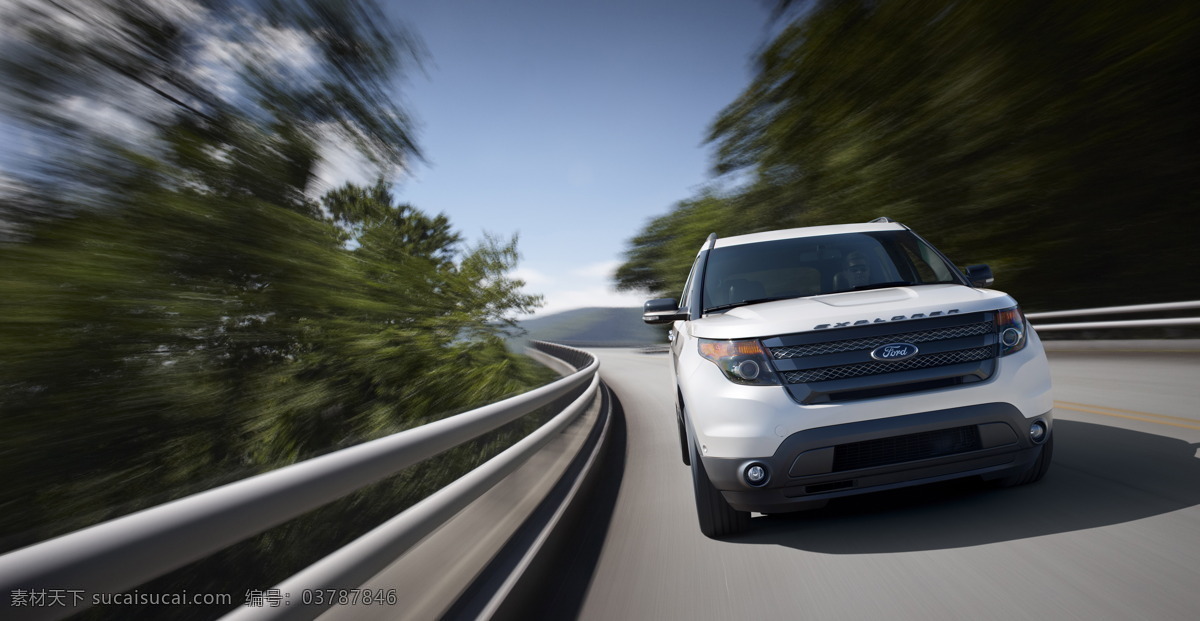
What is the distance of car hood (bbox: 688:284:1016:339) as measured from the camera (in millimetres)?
3832

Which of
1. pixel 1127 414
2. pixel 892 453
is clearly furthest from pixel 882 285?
pixel 1127 414

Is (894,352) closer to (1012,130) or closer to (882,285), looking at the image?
(882,285)

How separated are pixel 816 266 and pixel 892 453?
6.75 ft

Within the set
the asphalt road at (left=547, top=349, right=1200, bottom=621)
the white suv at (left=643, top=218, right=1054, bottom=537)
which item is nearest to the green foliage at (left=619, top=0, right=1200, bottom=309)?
the asphalt road at (left=547, top=349, right=1200, bottom=621)

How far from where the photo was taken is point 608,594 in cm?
347

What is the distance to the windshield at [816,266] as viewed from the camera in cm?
512

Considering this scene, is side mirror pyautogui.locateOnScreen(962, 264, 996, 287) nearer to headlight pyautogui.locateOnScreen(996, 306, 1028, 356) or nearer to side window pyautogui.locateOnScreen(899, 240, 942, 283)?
side window pyautogui.locateOnScreen(899, 240, 942, 283)

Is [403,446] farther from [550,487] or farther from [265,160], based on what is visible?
[265,160]

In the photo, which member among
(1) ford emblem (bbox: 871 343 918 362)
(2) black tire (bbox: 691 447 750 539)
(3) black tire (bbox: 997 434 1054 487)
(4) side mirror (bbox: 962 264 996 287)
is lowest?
(2) black tire (bbox: 691 447 750 539)

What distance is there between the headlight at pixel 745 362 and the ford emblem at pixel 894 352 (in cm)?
54

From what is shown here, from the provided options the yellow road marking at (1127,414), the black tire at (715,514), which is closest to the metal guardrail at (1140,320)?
the yellow road marking at (1127,414)

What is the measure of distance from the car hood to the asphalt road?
3.81 ft

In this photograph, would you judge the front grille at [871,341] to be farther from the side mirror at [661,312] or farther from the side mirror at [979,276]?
the side mirror at [661,312]

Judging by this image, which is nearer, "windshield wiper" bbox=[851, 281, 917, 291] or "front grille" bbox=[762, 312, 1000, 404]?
"front grille" bbox=[762, 312, 1000, 404]
